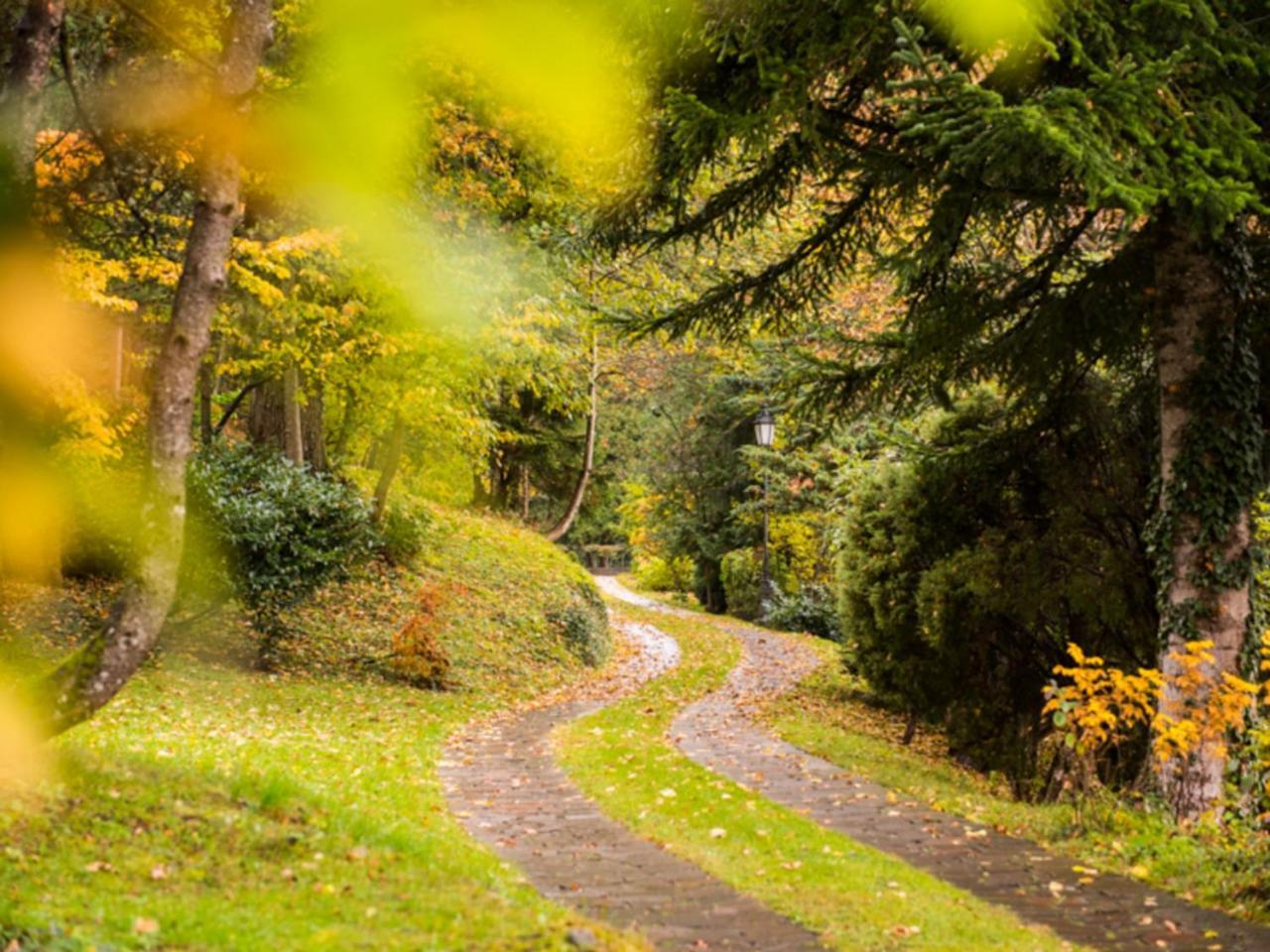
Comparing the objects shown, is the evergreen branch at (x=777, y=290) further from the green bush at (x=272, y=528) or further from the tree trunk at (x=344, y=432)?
the tree trunk at (x=344, y=432)

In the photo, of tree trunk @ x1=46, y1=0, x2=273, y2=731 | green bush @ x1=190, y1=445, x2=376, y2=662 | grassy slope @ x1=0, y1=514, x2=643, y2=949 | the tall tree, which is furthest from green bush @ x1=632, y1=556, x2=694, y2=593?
tree trunk @ x1=46, y1=0, x2=273, y2=731

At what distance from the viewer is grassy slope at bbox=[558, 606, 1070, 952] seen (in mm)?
5359

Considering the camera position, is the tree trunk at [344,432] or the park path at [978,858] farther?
the tree trunk at [344,432]

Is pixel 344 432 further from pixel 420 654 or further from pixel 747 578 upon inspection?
pixel 747 578

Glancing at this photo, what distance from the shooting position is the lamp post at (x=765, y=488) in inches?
888

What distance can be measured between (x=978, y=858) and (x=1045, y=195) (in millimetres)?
4701

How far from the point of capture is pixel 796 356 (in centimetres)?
991

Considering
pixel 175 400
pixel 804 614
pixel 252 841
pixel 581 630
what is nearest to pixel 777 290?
pixel 175 400

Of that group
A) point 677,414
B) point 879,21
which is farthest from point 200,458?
point 677,414

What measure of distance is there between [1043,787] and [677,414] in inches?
828

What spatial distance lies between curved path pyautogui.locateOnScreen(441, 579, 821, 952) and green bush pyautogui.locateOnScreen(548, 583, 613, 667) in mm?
7605

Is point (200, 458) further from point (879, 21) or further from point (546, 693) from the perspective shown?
point (879, 21)

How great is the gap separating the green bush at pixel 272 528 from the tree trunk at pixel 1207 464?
9.45 m

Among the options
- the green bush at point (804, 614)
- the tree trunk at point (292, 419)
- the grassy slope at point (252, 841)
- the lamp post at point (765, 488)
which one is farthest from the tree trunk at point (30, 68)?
the green bush at point (804, 614)
